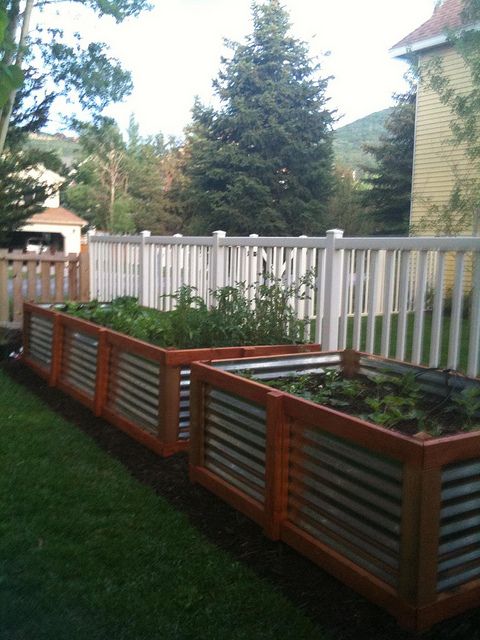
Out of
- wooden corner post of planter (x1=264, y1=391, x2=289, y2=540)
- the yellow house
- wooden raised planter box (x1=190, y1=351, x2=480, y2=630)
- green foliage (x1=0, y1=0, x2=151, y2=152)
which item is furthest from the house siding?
wooden corner post of planter (x1=264, y1=391, x2=289, y2=540)

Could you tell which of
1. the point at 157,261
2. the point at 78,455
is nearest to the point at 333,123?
the point at 157,261

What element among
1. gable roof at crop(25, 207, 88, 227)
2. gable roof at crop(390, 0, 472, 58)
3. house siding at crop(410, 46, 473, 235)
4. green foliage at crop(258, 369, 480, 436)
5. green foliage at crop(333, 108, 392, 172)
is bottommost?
green foliage at crop(258, 369, 480, 436)

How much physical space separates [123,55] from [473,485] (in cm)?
1051

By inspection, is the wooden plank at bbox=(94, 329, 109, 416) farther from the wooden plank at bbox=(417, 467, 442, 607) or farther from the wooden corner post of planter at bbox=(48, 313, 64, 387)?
the wooden plank at bbox=(417, 467, 442, 607)

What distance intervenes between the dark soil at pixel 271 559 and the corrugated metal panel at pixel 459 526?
0.15 metres

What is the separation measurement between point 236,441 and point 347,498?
0.82 meters

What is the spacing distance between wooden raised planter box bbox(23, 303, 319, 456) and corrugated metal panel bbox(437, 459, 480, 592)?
1.99 metres

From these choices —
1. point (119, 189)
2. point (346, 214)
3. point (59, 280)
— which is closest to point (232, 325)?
point (59, 280)

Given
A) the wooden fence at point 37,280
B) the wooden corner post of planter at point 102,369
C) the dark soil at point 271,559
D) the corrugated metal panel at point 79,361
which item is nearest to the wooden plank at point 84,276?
the wooden fence at point 37,280

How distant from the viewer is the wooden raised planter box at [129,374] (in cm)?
405

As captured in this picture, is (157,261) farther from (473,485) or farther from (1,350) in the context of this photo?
(473,485)

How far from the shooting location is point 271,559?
2.84 metres

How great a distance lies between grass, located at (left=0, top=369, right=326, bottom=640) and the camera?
2332mm

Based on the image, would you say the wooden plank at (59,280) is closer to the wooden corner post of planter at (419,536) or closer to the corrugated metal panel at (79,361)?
the corrugated metal panel at (79,361)
